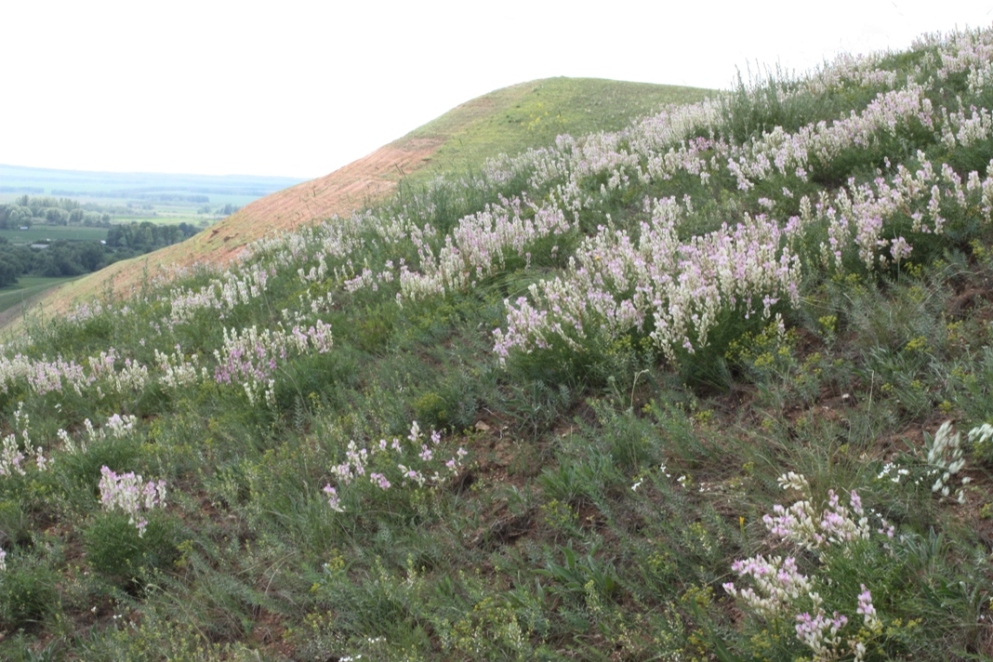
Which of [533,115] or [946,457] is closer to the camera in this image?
[946,457]

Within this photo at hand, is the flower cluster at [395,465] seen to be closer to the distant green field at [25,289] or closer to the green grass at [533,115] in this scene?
the green grass at [533,115]

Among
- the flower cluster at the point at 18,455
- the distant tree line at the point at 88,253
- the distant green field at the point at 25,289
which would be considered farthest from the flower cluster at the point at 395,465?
the distant tree line at the point at 88,253

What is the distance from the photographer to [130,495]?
451 centimetres

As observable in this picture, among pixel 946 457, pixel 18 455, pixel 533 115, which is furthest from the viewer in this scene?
pixel 533 115

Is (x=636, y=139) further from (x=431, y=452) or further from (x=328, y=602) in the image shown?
(x=328, y=602)

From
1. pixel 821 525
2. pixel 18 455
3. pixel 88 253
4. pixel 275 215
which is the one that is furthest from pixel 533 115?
pixel 821 525

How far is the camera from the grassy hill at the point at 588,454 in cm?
284

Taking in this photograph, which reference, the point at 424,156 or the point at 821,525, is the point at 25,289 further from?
the point at 821,525

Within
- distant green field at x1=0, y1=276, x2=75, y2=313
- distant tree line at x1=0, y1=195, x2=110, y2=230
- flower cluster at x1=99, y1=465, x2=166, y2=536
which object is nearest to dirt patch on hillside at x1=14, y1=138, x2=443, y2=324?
distant green field at x1=0, y1=276, x2=75, y2=313

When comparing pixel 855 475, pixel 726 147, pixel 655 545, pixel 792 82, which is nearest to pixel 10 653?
pixel 655 545

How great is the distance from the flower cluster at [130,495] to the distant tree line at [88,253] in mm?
15179

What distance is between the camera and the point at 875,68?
996 centimetres

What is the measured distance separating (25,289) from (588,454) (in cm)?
1864

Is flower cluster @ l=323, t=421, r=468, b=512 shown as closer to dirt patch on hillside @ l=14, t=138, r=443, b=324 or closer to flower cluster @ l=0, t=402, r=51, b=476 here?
flower cluster @ l=0, t=402, r=51, b=476
